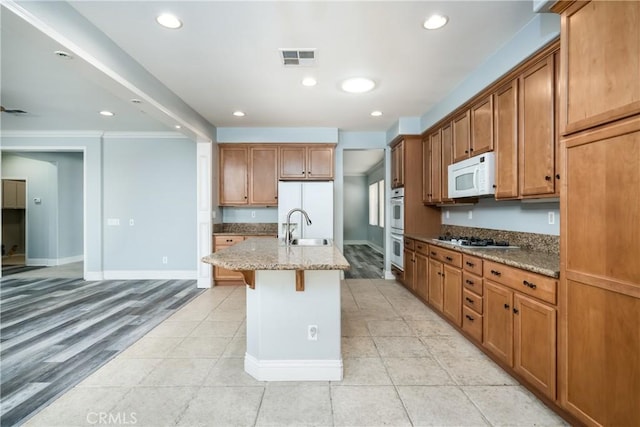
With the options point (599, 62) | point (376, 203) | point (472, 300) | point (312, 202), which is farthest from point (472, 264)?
point (376, 203)

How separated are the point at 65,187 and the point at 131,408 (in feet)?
22.2

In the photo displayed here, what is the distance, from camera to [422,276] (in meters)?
3.73

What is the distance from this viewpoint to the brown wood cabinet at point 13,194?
277 inches

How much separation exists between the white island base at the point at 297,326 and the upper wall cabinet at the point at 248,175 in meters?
2.99

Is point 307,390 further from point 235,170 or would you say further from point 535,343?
point 235,170

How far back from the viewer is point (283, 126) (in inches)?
192

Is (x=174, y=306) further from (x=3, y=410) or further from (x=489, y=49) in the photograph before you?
(x=489, y=49)

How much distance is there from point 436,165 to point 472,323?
6.97 ft

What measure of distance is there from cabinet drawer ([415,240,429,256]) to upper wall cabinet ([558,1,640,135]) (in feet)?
7.05

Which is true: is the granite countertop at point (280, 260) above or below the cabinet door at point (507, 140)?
below

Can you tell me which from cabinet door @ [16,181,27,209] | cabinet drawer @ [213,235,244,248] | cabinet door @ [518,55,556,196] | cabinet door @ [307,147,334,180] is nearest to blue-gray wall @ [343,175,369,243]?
cabinet door @ [307,147,334,180]

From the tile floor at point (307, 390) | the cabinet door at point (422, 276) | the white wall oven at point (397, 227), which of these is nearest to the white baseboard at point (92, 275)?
the tile floor at point (307, 390)

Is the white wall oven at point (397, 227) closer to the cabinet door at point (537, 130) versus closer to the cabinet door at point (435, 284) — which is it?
the cabinet door at point (435, 284)

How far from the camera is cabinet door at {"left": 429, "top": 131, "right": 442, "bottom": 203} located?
12.6 ft
